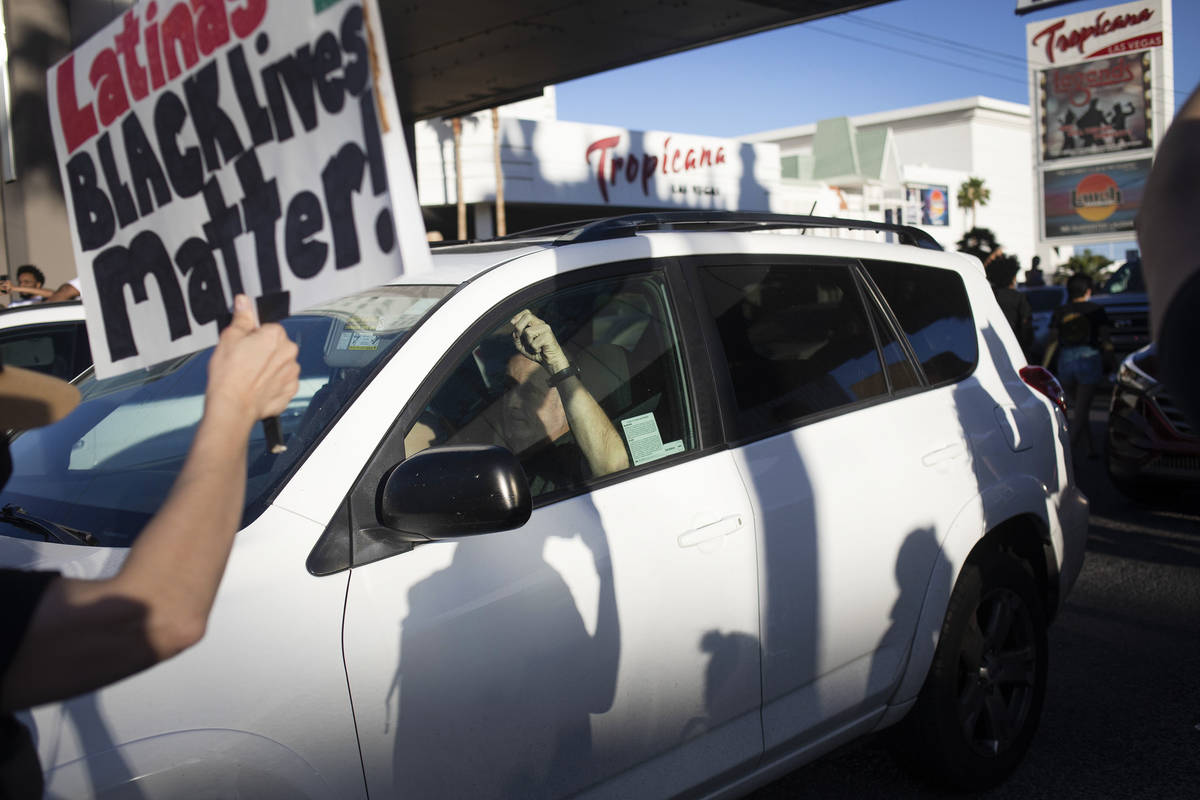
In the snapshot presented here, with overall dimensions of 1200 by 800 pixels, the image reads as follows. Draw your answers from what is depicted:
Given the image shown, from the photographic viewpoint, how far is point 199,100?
1508mm

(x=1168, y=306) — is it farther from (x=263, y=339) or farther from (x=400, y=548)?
(x=400, y=548)

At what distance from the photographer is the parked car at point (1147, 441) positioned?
6879mm

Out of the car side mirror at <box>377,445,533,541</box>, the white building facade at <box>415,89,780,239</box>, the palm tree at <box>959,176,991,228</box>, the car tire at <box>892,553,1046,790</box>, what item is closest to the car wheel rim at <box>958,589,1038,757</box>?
the car tire at <box>892,553,1046,790</box>

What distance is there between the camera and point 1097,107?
131ft

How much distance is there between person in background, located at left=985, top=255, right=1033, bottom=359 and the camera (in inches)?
343

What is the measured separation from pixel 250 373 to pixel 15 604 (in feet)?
1.15

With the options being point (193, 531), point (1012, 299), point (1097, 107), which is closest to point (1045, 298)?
point (1012, 299)

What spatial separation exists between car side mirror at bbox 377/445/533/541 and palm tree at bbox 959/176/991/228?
72155 mm

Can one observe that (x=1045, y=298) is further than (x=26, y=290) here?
Yes

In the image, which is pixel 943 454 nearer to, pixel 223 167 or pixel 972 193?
pixel 223 167

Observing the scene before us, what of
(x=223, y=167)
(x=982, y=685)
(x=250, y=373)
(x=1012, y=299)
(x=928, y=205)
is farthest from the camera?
(x=928, y=205)

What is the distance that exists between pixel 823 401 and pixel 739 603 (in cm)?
75

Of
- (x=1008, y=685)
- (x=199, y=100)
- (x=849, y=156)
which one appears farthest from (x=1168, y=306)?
(x=849, y=156)

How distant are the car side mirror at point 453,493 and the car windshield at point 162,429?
9.4 inches
